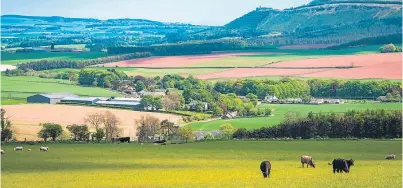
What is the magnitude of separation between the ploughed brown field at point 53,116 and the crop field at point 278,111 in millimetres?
5081

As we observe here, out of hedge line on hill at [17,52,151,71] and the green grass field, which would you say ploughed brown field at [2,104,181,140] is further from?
hedge line on hill at [17,52,151,71]

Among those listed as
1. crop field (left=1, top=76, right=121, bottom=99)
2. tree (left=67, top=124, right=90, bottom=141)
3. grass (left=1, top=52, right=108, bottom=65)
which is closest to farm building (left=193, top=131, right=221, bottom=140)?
tree (left=67, top=124, right=90, bottom=141)

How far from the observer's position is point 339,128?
62.0m

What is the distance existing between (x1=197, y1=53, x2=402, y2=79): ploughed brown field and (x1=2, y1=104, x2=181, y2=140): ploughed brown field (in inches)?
1385

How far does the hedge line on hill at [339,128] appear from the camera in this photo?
60.7m

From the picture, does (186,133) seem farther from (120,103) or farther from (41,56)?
(41,56)

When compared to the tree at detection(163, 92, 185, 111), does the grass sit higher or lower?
higher

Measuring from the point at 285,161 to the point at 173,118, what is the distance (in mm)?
A: 39503

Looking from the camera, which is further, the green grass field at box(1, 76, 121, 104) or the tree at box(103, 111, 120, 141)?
the green grass field at box(1, 76, 121, 104)

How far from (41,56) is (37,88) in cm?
5678

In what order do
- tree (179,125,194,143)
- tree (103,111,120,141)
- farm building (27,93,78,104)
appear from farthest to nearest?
farm building (27,93,78,104)
tree (103,111,120,141)
tree (179,125,194,143)

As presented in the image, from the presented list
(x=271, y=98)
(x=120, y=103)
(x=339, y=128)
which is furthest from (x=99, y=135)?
(x=271, y=98)

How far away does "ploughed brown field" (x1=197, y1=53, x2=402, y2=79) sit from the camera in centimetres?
10944

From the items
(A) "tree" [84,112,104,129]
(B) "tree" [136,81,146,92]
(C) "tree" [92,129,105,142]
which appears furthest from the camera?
(B) "tree" [136,81,146,92]
